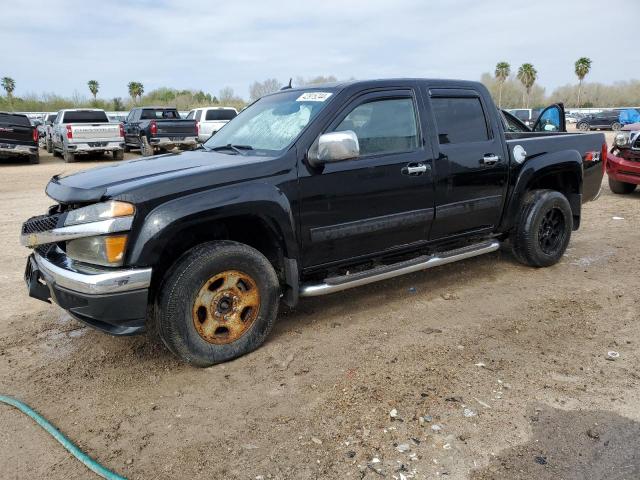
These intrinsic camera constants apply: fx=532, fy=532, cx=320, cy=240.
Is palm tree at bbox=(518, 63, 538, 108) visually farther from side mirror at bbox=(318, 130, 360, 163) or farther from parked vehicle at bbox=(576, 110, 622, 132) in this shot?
side mirror at bbox=(318, 130, 360, 163)

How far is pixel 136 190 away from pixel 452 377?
2.22 metres

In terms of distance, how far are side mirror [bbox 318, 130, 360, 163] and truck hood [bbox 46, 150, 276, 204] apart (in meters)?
0.39

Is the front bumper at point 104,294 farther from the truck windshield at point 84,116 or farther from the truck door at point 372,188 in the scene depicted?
the truck windshield at point 84,116

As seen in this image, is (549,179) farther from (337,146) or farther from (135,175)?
(135,175)

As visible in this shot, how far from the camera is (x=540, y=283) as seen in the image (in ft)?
16.6

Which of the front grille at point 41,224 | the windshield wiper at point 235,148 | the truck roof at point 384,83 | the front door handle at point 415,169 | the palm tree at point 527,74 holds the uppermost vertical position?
the palm tree at point 527,74

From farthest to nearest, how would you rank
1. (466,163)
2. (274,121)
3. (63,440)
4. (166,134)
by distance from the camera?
(166,134) → (466,163) → (274,121) → (63,440)

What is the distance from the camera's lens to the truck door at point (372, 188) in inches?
148

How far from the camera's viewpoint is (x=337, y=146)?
3.51m

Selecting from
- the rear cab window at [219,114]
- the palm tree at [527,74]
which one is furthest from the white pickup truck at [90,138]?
the palm tree at [527,74]

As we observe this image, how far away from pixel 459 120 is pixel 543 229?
5.23 ft

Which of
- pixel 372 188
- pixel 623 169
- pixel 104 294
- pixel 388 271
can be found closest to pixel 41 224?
pixel 104 294

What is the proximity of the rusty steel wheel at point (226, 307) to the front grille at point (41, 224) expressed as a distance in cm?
100

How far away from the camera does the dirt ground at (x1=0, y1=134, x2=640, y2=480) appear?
2545 millimetres
